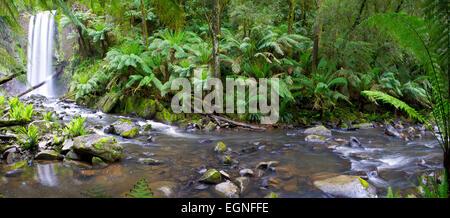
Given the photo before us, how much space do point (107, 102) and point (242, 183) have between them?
23.6 ft

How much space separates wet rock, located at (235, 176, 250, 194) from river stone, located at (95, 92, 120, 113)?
669 cm

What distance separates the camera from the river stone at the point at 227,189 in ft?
9.45

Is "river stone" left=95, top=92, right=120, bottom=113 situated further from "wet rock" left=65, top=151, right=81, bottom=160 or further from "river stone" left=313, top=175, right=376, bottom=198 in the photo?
"river stone" left=313, top=175, right=376, bottom=198

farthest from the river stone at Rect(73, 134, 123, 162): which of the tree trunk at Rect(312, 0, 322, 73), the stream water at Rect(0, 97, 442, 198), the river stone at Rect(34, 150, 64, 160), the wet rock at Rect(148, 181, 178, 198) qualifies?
the tree trunk at Rect(312, 0, 322, 73)

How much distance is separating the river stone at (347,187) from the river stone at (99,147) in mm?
3156

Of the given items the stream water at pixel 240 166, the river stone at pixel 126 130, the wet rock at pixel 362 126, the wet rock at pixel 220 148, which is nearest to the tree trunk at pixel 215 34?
the stream water at pixel 240 166

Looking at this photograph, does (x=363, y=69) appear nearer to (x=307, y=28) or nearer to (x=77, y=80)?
(x=307, y=28)

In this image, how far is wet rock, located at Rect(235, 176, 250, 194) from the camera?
3.06 metres

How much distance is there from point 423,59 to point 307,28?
8.73 metres

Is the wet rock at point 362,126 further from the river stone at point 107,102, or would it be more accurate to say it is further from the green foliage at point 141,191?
the river stone at point 107,102

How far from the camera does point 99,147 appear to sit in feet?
12.5

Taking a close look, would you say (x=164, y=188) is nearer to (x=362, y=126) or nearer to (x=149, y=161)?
(x=149, y=161)

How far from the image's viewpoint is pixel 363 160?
13.8ft
